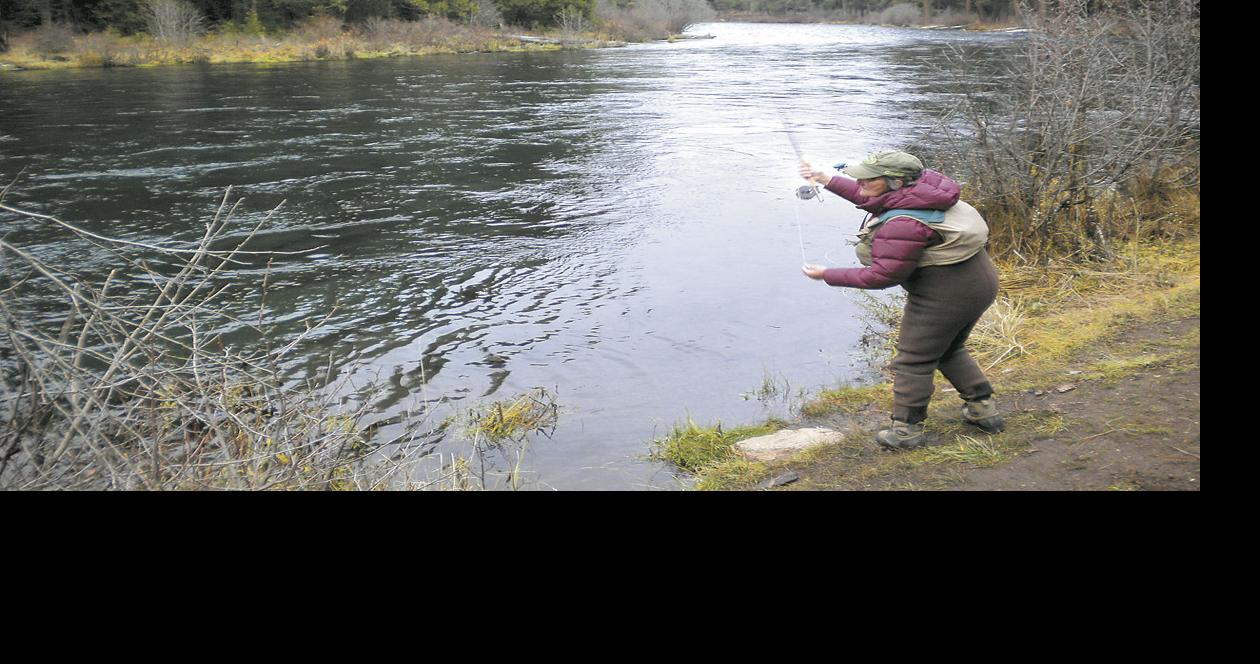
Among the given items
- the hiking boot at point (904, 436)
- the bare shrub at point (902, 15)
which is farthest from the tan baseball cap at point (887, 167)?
the bare shrub at point (902, 15)

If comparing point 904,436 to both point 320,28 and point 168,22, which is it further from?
point 320,28

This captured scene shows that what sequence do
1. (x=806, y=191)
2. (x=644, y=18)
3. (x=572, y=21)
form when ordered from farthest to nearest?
1. (x=644, y=18)
2. (x=572, y=21)
3. (x=806, y=191)

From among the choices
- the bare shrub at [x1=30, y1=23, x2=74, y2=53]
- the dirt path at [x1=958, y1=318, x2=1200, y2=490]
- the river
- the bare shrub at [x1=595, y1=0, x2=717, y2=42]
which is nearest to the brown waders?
the dirt path at [x1=958, y1=318, x2=1200, y2=490]

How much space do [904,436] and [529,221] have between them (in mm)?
8615

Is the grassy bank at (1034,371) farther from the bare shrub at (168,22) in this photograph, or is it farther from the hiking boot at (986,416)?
the bare shrub at (168,22)

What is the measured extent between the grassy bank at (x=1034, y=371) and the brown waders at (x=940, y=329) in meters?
0.26

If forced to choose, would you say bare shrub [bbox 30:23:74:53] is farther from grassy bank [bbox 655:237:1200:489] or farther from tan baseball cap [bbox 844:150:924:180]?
tan baseball cap [bbox 844:150:924:180]

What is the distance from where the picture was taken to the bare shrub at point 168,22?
123ft

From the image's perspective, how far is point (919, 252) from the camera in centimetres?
434

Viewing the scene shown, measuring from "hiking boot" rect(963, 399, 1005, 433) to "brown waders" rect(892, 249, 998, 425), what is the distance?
0.15ft

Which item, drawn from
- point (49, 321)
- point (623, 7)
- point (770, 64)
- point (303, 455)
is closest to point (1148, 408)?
point (303, 455)

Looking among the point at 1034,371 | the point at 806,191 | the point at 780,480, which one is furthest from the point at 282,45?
the point at 780,480

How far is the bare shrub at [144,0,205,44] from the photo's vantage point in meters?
37.5

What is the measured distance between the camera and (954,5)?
67312 millimetres
